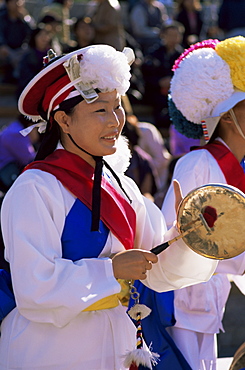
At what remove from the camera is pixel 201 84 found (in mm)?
3656

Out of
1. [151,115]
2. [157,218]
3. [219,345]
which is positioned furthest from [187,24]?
[157,218]

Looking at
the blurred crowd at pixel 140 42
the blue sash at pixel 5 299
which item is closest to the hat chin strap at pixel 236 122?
the blue sash at pixel 5 299

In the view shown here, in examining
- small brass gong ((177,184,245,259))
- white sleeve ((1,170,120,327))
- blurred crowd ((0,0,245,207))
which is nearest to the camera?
white sleeve ((1,170,120,327))

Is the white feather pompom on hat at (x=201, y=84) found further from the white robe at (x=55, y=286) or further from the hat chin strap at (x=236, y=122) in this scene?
the white robe at (x=55, y=286)

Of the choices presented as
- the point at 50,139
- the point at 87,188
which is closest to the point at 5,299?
the point at 87,188

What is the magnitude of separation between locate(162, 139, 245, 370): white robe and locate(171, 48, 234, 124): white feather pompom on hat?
9.3 inches

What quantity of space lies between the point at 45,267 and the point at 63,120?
0.62 meters

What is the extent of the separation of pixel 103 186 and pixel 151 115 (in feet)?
23.1

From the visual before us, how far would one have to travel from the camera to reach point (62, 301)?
246 cm

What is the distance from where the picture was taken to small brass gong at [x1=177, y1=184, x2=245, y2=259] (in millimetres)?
2578

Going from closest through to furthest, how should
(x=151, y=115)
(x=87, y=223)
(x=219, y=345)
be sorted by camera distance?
(x=87, y=223)
(x=219, y=345)
(x=151, y=115)

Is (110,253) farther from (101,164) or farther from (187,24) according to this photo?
(187,24)

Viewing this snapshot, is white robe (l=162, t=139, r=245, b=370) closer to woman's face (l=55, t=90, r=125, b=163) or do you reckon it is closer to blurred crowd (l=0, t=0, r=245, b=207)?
woman's face (l=55, t=90, r=125, b=163)

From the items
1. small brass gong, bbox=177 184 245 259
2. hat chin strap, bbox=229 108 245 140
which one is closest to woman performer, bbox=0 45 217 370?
small brass gong, bbox=177 184 245 259
